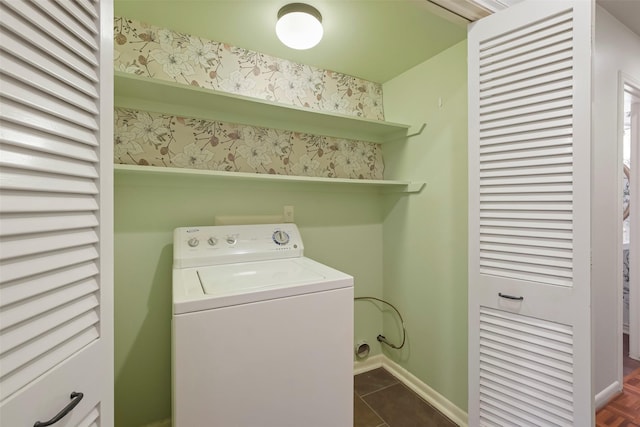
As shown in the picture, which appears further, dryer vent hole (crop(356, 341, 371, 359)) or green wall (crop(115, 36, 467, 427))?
dryer vent hole (crop(356, 341, 371, 359))

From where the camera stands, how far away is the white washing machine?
933 mm

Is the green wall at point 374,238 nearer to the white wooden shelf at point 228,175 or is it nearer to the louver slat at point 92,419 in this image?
the white wooden shelf at point 228,175

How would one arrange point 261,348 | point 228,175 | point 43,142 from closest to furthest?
point 43,142 → point 261,348 → point 228,175

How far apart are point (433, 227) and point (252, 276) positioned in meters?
1.23

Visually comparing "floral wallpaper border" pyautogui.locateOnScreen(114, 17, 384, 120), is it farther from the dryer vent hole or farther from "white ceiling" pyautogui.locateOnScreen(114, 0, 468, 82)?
the dryer vent hole

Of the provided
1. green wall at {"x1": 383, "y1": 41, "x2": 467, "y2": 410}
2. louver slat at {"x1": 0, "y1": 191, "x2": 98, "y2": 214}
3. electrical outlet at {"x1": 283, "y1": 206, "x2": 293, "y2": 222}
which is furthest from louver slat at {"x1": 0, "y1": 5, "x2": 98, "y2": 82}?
green wall at {"x1": 383, "y1": 41, "x2": 467, "y2": 410}

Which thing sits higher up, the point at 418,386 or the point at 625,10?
the point at 625,10

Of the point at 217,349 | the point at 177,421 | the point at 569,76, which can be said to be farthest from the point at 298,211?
the point at 569,76

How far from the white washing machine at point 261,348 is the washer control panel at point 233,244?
9 centimetres

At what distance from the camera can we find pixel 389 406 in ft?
5.93

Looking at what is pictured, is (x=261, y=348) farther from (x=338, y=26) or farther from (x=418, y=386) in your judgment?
(x=338, y=26)

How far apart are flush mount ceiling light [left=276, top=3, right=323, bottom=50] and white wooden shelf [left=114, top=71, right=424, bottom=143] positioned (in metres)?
0.34


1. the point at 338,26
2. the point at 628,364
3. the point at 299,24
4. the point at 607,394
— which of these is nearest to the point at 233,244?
the point at 299,24

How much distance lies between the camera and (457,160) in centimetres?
169
